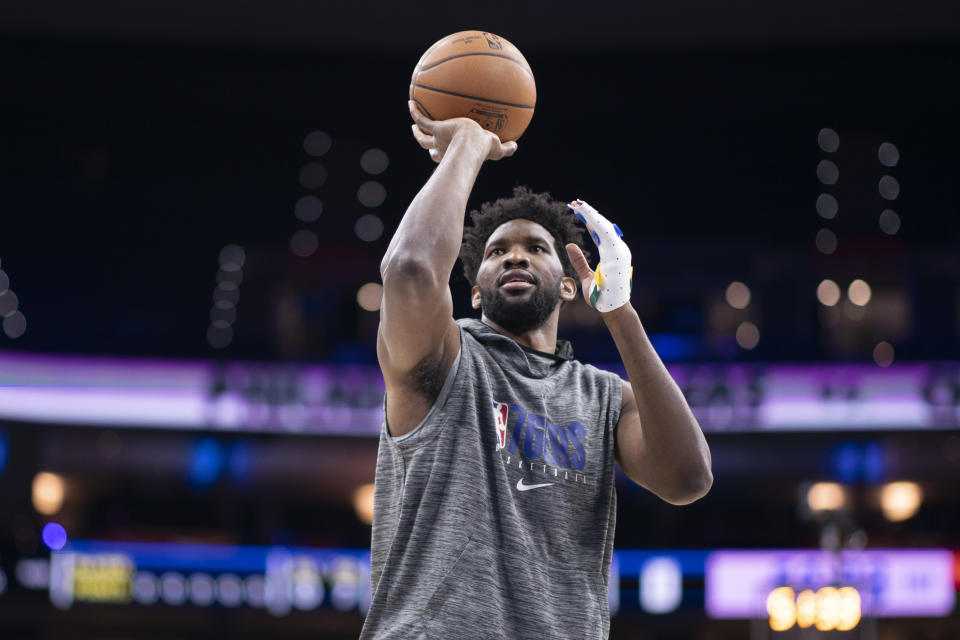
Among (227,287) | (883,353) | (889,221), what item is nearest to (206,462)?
(227,287)

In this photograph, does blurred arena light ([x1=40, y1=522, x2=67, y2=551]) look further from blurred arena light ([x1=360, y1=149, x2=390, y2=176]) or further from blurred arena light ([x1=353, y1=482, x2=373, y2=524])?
blurred arena light ([x1=360, y1=149, x2=390, y2=176])

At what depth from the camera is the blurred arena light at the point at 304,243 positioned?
1402cm

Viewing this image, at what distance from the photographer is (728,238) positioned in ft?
45.2

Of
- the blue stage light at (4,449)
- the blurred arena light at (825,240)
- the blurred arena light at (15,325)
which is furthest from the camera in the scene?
the blurred arena light at (825,240)

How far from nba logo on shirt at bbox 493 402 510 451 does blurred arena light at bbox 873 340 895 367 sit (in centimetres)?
1106

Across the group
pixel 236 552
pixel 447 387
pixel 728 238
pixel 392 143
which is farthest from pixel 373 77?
pixel 447 387

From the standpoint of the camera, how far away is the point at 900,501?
1480cm

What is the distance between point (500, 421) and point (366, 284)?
38.3 feet

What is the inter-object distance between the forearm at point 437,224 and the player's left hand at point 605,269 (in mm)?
335

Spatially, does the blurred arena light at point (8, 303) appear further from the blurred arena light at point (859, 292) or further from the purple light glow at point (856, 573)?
the blurred arena light at point (859, 292)

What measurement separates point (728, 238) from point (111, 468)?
9.54 meters

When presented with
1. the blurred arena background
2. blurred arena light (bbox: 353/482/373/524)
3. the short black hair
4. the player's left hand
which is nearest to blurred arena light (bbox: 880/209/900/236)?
the blurred arena background

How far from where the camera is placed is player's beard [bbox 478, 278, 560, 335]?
2424 mm

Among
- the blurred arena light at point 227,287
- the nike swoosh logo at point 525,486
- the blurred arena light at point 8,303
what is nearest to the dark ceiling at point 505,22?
the blurred arena light at point 227,287
